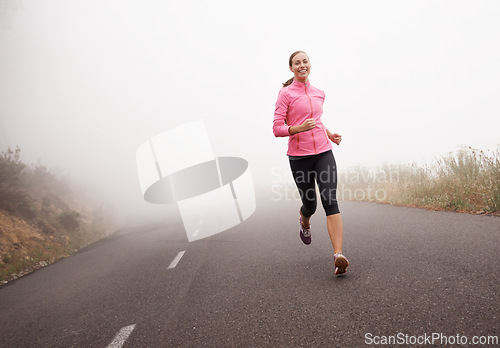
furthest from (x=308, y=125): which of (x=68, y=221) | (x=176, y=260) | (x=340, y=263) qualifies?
(x=68, y=221)

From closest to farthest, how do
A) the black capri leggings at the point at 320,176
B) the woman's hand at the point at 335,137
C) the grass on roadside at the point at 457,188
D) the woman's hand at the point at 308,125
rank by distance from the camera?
the woman's hand at the point at 308,125
the black capri leggings at the point at 320,176
the woman's hand at the point at 335,137
the grass on roadside at the point at 457,188

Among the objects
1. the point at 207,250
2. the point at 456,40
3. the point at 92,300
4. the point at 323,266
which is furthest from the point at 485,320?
the point at 456,40

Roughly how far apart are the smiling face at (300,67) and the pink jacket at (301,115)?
0.08m

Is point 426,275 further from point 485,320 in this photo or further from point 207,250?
point 207,250

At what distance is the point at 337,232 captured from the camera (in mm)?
3334

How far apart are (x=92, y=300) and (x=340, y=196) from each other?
34.4ft

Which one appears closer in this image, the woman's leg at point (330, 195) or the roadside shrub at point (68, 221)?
the woman's leg at point (330, 195)

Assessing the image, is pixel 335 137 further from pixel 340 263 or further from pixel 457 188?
pixel 457 188

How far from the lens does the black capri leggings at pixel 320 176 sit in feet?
11.2

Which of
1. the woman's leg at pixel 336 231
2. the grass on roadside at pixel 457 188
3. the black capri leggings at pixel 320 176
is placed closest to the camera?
the woman's leg at pixel 336 231

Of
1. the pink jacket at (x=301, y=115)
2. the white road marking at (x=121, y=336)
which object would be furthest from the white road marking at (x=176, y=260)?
the pink jacket at (x=301, y=115)

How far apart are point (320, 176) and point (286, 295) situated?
4.52 feet

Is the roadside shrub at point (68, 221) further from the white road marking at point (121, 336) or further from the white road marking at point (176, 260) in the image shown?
the white road marking at point (121, 336)

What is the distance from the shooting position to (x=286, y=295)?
2951 millimetres
